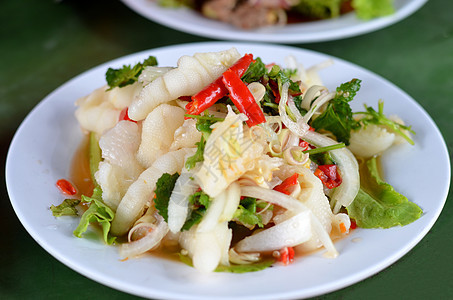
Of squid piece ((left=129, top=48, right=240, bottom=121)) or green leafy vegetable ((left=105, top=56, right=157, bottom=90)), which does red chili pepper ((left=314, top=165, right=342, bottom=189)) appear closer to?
squid piece ((left=129, top=48, right=240, bottom=121))

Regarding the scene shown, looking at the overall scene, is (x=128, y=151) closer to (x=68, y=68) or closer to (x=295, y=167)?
(x=295, y=167)

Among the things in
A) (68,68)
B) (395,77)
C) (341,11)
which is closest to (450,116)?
(395,77)

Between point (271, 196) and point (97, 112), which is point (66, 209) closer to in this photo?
point (97, 112)

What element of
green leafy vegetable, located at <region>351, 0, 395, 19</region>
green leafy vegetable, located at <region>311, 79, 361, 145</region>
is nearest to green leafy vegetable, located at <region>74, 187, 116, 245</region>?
green leafy vegetable, located at <region>311, 79, 361, 145</region>

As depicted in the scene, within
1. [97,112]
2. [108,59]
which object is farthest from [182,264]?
[108,59]

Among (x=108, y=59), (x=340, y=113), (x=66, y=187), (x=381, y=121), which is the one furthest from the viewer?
(x=108, y=59)

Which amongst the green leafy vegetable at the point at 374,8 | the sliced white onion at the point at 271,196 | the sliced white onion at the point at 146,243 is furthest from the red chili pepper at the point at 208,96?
the green leafy vegetable at the point at 374,8

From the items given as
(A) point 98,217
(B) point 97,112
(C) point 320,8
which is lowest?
(C) point 320,8
